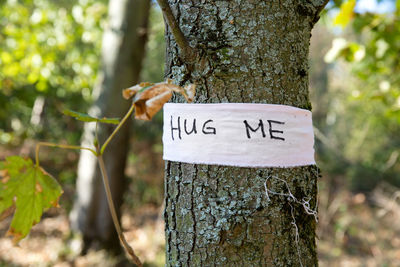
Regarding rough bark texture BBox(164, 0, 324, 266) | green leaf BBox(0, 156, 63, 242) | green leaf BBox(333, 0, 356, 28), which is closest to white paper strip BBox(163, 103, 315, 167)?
rough bark texture BBox(164, 0, 324, 266)

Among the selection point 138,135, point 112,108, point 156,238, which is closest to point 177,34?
point 112,108

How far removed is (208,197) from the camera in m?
0.79

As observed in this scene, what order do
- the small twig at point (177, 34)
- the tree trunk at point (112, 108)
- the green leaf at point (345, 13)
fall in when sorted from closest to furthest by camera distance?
the small twig at point (177, 34)
the green leaf at point (345, 13)
the tree trunk at point (112, 108)

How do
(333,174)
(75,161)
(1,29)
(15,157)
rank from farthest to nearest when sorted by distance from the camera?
(333,174) → (75,161) → (1,29) → (15,157)

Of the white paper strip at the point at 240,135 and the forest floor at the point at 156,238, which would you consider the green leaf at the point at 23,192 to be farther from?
the forest floor at the point at 156,238

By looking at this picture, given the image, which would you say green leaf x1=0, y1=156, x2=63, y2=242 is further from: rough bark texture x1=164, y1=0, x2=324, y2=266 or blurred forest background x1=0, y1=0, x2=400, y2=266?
blurred forest background x1=0, y1=0, x2=400, y2=266

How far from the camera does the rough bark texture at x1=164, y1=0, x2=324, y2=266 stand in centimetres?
78

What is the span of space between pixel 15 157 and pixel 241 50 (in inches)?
26.9

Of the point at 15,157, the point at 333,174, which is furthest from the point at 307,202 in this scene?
the point at 333,174

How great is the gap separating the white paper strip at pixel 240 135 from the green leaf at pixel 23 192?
44 cm

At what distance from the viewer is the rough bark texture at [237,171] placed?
78 centimetres

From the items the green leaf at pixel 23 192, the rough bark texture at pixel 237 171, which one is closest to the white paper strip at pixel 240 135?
the rough bark texture at pixel 237 171

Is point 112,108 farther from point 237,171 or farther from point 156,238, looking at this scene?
point 237,171

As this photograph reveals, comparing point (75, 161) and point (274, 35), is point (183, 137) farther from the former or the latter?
point (75, 161)
